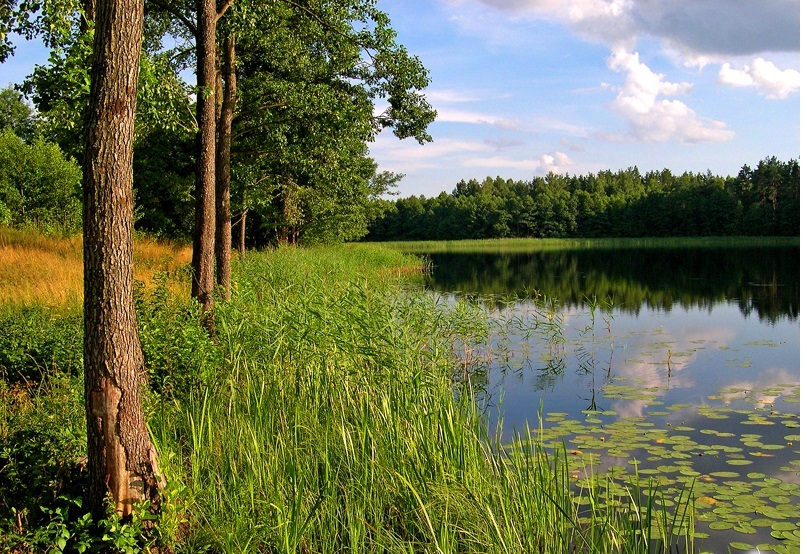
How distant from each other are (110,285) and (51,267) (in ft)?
35.9

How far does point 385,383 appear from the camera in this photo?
21.0 feet

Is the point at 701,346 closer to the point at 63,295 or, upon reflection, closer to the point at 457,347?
the point at 457,347

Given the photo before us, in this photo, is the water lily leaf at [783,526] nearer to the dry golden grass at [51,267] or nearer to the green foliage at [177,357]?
the green foliage at [177,357]

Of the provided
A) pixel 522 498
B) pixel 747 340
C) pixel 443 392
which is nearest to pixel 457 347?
pixel 747 340

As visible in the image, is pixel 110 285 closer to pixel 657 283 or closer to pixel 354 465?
pixel 354 465

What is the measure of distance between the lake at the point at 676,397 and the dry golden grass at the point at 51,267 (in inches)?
254

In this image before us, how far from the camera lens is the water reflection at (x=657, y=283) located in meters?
21.5

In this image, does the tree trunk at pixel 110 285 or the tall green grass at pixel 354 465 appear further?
the tree trunk at pixel 110 285

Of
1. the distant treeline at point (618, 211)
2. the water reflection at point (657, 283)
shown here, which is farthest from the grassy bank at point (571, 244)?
the water reflection at point (657, 283)

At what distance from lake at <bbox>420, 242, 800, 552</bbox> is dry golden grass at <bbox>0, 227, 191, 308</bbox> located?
6.45 m

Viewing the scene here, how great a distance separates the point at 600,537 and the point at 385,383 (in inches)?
99.6

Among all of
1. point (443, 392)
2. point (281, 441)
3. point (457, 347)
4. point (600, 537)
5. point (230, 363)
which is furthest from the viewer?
point (457, 347)

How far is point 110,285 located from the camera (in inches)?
181

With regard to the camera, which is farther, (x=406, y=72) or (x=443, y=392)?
(x=406, y=72)
